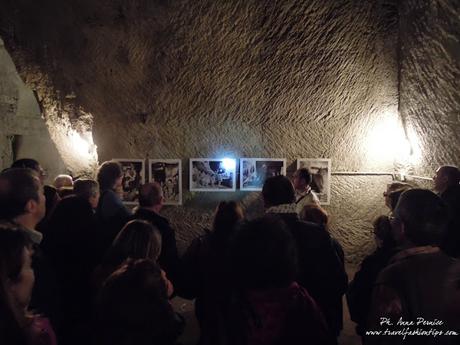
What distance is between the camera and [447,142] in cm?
455

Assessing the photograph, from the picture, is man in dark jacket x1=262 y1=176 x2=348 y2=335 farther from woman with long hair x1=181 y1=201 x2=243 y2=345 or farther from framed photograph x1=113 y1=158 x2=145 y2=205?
framed photograph x1=113 y1=158 x2=145 y2=205

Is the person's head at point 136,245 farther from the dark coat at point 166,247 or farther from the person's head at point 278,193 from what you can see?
the person's head at point 278,193

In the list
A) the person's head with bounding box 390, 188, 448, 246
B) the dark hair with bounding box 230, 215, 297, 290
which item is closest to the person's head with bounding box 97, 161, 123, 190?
the dark hair with bounding box 230, 215, 297, 290

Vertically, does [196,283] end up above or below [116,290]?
below

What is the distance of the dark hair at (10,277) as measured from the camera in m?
1.35

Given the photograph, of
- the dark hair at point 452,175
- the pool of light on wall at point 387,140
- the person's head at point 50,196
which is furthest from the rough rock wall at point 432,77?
the person's head at point 50,196

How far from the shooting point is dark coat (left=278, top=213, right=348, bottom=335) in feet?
8.49

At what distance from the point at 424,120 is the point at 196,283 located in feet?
12.3

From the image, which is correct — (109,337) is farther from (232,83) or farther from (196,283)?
(232,83)

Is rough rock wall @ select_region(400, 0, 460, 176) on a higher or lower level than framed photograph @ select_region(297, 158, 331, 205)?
higher

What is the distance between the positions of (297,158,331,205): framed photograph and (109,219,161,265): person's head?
143 inches

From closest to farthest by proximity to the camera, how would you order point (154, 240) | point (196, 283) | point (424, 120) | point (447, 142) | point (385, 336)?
point (385, 336) < point (154, 240) < point (196, 283) < point (447, 142) < point (424, 120)

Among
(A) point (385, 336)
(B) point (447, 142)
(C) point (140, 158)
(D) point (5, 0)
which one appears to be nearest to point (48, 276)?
(A) point (385, 336)

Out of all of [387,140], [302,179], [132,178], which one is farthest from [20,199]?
[387,140]
